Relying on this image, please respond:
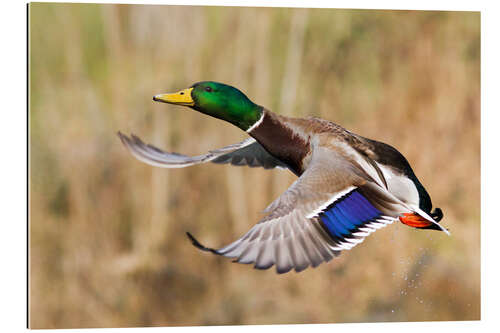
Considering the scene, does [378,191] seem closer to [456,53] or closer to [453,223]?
[453,223]

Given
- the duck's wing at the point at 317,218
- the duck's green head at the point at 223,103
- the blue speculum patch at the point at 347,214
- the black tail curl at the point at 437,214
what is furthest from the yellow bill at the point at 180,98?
the black tail curl at the point at 437,214

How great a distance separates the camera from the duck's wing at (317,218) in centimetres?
366

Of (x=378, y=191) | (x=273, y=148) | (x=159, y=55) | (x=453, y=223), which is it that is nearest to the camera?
(x=378, y=191)

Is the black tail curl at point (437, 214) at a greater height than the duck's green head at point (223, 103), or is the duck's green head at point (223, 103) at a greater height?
the duck's green head at point (223, 103)

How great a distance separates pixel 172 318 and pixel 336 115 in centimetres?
166

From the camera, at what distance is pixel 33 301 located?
4.42m

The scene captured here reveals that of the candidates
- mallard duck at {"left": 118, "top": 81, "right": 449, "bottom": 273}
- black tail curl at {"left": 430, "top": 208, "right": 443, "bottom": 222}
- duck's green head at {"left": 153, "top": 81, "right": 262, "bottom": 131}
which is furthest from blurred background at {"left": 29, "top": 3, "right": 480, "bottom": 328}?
duck's green head at {"left": 153, "top": 81, "right": 262, "bottom": 131}

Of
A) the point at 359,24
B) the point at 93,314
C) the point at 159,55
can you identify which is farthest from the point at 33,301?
the point at 359,24

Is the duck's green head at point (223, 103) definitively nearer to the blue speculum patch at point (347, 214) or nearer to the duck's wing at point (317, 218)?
the duck's wing at point (317, 218)

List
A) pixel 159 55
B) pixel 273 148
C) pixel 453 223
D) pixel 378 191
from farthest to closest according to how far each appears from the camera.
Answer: pixel 453 223, pixel 159 55, pixel 273 148, pixel 378 191

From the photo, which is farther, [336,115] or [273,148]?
[336,115]

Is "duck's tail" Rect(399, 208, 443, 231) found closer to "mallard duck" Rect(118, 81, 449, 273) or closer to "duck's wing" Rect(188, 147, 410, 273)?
"mallard duck" Rect(118, 81, 449, 273)

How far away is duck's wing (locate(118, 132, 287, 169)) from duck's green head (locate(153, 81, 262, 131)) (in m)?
0.28

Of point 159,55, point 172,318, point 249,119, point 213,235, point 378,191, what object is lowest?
point 172,318
